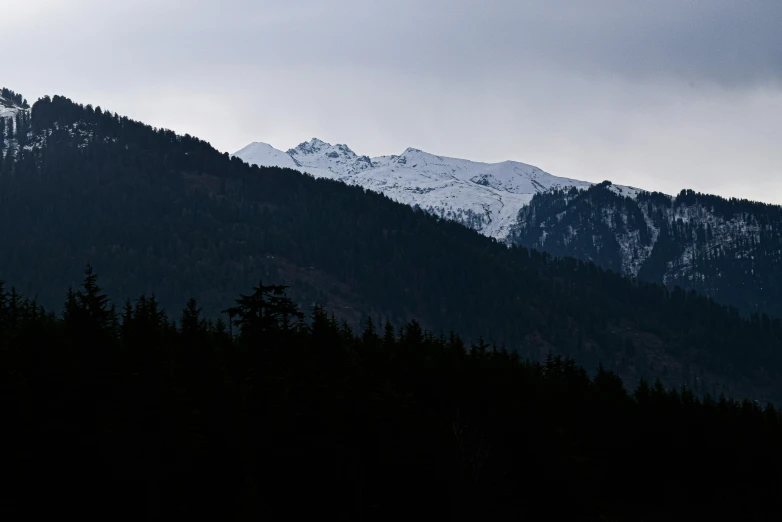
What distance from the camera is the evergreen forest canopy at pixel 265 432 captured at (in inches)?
1636

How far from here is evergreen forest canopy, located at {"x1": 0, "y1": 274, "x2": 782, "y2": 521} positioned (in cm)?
4156

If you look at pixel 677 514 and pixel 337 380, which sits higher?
pixel 337 380

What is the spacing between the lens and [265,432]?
4859 centimetres

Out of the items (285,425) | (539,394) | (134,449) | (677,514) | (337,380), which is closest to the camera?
(134,449)

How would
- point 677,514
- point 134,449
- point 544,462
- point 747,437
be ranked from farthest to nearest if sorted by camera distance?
1. point 747,437
2. point 677,514
3. point 544,462
4. point 134,449

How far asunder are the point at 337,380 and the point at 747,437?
48.6 metres

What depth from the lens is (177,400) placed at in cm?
4466

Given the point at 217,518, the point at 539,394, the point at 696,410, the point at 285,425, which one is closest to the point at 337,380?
the point at 285,425

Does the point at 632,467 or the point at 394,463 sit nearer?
the point at 394,463

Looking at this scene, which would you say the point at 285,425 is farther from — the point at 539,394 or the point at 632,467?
the point at 632,467

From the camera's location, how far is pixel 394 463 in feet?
166

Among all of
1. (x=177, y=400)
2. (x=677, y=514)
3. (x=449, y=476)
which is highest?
(x=177, y=400)

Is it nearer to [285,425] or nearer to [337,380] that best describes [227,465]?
[285,425]

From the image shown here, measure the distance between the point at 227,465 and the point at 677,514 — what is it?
156ft
